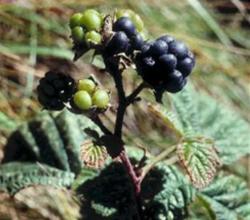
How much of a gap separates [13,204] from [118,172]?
586mm

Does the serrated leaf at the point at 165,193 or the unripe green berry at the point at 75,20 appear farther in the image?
the serrated leaf at the point at 165,193

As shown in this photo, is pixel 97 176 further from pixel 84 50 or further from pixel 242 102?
pixel 242 102

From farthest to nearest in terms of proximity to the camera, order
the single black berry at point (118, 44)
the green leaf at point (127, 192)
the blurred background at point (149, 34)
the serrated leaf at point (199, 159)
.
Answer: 1. the blurred background at point (149, 34)
2. the green leaf at point (127, 192)
3. the serrated leaf at point (199, 159)
4. the single black berry at point (118, 44)

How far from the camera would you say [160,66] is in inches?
65.6

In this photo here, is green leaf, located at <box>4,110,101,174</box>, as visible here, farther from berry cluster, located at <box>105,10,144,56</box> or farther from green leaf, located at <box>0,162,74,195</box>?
berry cluster, located at <box>105,10,144,56</box>

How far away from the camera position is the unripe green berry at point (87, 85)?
168 centimetres

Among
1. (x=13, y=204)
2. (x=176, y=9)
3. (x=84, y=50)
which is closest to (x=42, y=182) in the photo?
(x=13, y=204)

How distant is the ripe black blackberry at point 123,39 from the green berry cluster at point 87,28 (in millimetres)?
33

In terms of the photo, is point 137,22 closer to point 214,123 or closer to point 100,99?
point 100,99

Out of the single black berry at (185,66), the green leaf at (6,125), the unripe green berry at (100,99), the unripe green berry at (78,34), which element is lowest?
the green leaf at (6,125)

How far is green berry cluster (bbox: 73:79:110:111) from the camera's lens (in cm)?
165

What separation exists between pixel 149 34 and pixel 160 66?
1.98 metres

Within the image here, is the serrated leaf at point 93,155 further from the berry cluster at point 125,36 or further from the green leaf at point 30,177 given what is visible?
the green leaf at point 30,177

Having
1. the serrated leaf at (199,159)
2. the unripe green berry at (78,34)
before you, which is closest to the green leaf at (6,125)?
the serrated leaf at (199,159)
